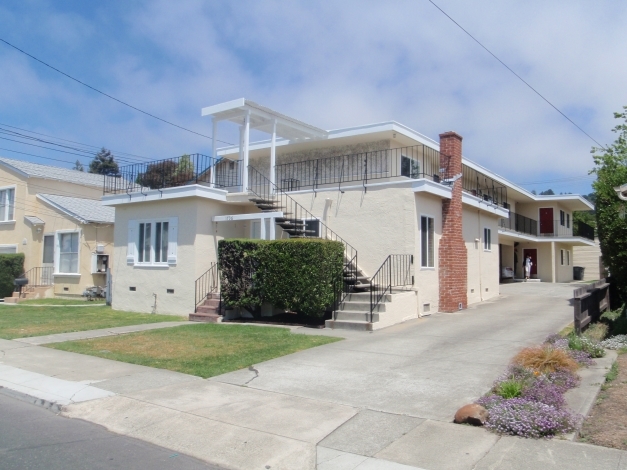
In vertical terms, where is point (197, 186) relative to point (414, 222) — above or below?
above

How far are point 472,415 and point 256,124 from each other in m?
14.1

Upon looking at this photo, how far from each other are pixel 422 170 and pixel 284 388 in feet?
43.8

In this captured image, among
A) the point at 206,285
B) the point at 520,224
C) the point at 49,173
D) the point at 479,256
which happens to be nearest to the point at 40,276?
the point at 49,173

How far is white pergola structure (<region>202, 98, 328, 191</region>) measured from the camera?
16.7 metres

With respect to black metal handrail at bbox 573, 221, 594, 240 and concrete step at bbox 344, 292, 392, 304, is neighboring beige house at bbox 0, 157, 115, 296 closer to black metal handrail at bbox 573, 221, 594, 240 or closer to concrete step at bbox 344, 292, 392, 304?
concrete step at bbox 344, 292, 392, 304

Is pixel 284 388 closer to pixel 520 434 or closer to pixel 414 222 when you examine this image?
pixel 520 434

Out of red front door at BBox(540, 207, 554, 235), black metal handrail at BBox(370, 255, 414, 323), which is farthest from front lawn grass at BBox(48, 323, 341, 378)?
red front door at BBox(540, 207, 554, 235)

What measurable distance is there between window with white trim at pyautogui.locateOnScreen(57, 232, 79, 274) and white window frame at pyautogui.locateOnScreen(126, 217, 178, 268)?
725cm

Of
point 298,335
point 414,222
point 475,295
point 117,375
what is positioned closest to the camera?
point 117,375

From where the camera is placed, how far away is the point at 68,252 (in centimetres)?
2483

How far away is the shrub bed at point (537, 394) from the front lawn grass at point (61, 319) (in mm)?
10661

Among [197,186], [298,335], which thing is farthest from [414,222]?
[197,186]

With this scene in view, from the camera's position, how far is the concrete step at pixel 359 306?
44.2 ft

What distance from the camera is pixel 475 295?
A: 19406 mm
